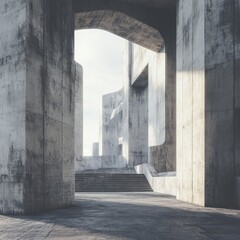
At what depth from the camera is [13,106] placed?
1054cm

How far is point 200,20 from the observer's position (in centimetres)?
1310

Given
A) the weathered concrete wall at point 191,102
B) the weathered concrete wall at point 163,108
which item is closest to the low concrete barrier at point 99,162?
the weathered concrete wall at point 163,108

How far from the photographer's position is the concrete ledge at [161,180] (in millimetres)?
18719

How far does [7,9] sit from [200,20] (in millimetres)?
6565

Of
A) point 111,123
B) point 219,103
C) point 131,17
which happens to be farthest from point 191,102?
point 111,123

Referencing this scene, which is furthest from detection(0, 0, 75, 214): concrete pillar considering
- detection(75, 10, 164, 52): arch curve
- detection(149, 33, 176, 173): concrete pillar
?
detection(149, 33, 176, 173): concrete pillar

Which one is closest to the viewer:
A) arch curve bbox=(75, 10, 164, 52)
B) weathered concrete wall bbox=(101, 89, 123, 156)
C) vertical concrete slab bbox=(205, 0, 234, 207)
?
vertical concrete slab bbox=(205, 0, 234, 207)

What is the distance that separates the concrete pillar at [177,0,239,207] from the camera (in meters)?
12.1

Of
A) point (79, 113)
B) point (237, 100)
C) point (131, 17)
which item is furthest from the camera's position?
point (79, 113)

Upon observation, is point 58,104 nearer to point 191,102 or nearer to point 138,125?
point 191,102

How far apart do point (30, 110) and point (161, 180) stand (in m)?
11.6

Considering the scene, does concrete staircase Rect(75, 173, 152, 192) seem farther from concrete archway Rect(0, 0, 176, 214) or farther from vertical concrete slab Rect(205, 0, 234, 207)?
vertical concrete slab Rect(205, 0, 234, 207)

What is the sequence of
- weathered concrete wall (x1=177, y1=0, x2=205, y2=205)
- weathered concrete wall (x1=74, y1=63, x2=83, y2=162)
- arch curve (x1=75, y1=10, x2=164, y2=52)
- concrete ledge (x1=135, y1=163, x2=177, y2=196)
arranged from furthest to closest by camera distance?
weathered concrete wall (x1=74, y1=63, x2=83, y2=162)
arch curve (x1=75, y1=10, x2=164, y2=52)
concrete ledge (x1=135, y1=163, x2=177, y2=196)
weathered concrete wall (x1=177, y1=0, x2=205, y2=205)

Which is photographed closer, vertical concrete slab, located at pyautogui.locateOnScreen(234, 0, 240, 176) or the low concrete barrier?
vertical concrete slab, located at pyautogui.locateOnScreen(234, 0, 240, 176)
